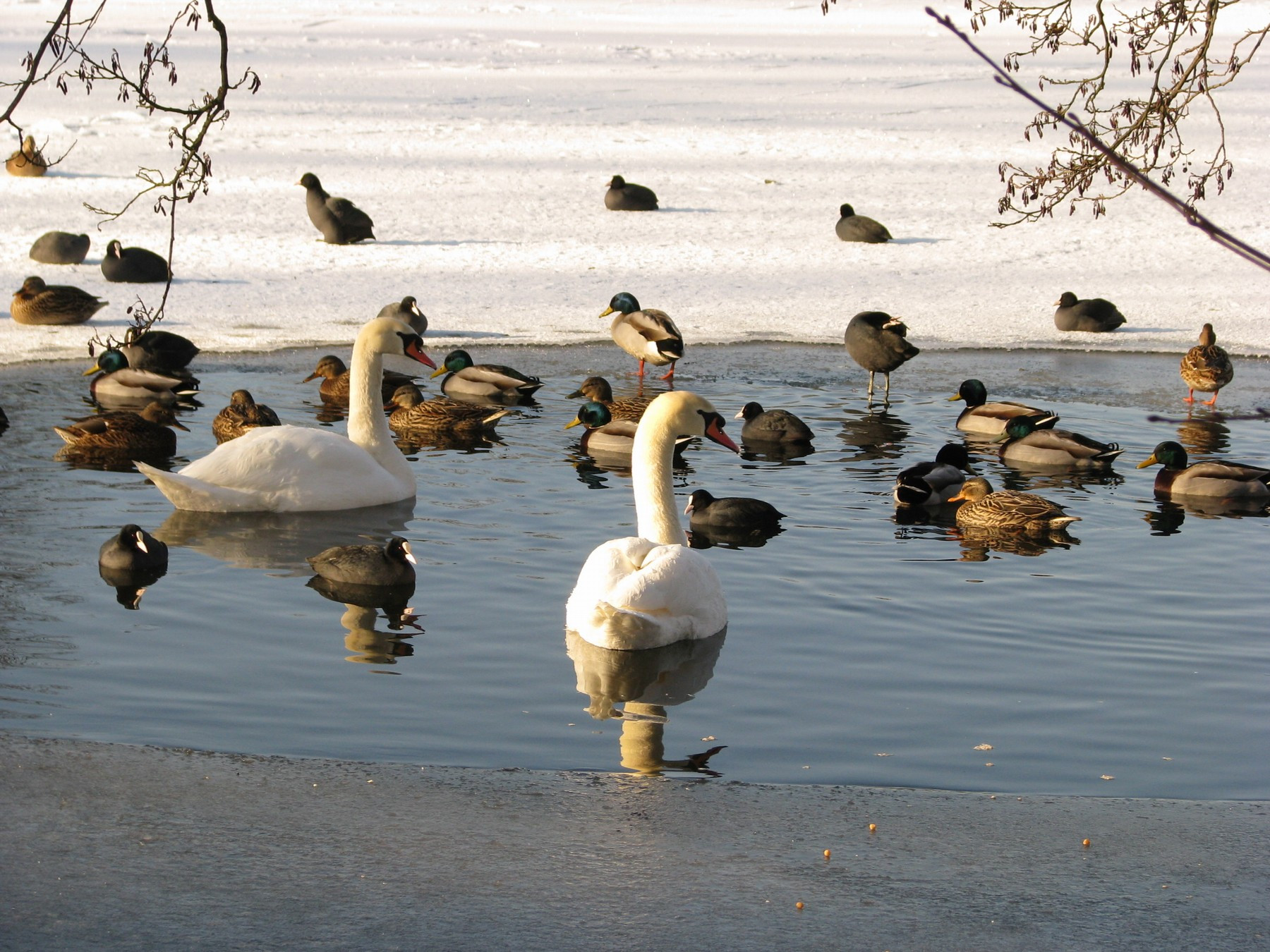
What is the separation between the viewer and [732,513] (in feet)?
30.4

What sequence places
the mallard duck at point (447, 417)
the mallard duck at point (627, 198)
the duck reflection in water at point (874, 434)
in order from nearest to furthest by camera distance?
the duck reflection in water at point (874, 434), the mallard duck at point (447, 417), the mallard duck at point (627, 198)

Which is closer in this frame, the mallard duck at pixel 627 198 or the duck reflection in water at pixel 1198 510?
the duck reflection in water at pixel 1198 510

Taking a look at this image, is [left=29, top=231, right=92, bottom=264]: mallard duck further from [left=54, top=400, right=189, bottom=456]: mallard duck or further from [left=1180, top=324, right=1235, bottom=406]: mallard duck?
[left=1180, top=324, right=1235, bottom=406]: mallard duck

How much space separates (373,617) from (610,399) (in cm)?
559

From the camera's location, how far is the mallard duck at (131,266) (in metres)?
17.7

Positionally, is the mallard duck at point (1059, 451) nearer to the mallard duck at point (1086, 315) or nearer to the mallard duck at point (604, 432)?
the mallard duck at point (604, 432)

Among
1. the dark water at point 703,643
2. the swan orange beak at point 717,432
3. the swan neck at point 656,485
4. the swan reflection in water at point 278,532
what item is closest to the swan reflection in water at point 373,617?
the dark water at point 703,643

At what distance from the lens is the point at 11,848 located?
4602mm

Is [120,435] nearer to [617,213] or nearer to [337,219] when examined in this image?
Answer: [337,219]

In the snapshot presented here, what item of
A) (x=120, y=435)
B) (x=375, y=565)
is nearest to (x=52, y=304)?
(x=120, y=435)

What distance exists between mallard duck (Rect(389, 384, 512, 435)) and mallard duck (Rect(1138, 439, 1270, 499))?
191 inches

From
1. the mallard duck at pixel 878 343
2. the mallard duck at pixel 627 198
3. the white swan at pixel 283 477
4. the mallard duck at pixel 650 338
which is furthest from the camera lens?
the mallard duck at pixel 627 198

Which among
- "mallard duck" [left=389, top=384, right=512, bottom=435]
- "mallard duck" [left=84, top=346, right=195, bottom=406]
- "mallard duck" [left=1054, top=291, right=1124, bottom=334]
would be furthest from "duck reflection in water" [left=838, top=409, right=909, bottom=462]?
"mallard duck" [left=84, top=346, right=195, bottom=406]

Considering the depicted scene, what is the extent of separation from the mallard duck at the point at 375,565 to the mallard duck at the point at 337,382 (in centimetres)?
508
